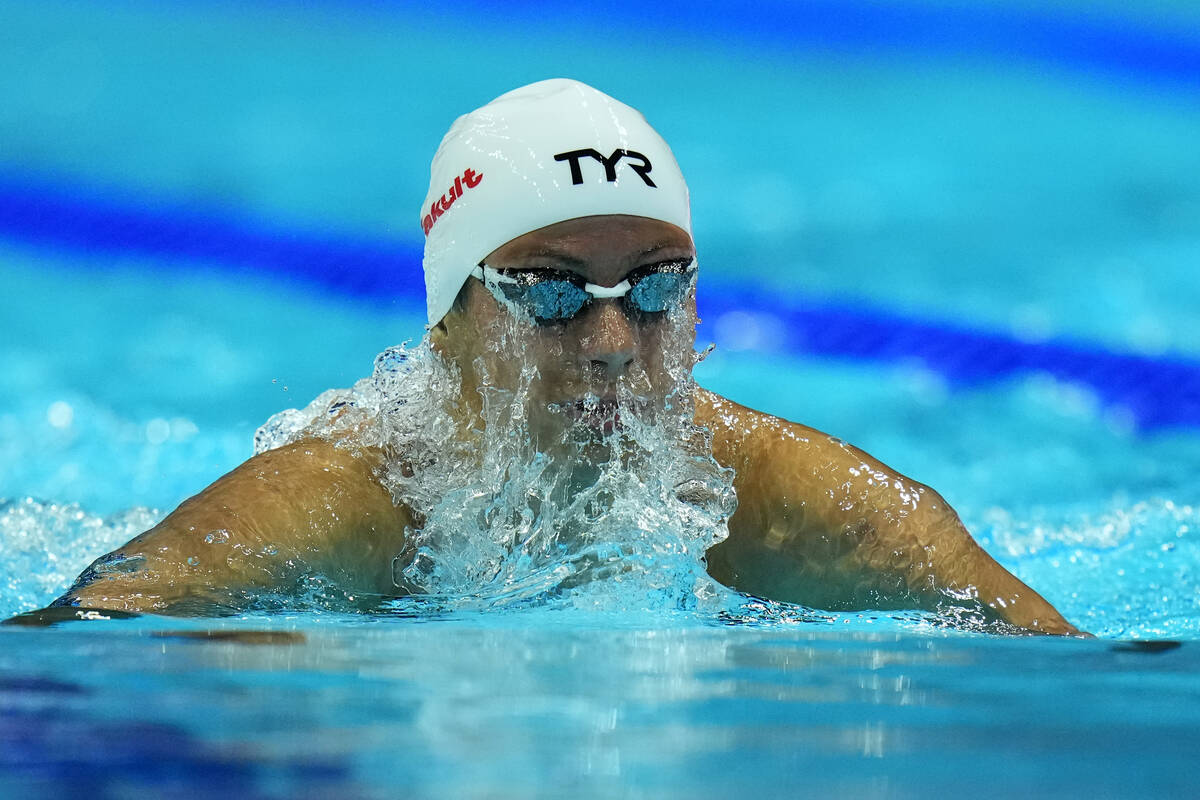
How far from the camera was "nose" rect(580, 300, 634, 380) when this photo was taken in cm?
206

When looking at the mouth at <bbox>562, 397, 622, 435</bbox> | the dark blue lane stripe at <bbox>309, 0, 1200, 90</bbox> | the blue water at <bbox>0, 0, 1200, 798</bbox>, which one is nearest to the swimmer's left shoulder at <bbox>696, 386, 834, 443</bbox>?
the mouth at <bbox>562, 397, 622, 435</bbox>

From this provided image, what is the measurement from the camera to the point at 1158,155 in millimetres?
5676

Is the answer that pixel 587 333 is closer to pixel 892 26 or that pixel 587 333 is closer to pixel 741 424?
pixel 741 424

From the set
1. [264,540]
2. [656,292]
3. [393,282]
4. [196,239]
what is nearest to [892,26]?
[393,282]

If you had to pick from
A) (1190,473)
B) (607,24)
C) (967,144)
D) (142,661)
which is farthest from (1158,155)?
(142,661)

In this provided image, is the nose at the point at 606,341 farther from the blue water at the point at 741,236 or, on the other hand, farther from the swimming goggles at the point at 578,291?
the blue water at the point at 741,236

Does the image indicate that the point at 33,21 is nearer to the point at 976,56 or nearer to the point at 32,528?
the point at 32,528

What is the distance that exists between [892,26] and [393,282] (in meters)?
2.63

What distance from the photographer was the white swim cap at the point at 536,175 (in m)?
2.26

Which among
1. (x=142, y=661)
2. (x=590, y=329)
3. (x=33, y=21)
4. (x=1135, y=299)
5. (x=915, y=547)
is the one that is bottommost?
(x=142, y=661)

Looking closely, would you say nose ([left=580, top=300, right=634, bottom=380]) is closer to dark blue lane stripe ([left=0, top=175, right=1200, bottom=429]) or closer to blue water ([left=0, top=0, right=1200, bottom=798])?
blue water ([left=0, top=0, right=1200, bottom=798])

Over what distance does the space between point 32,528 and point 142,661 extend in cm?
258

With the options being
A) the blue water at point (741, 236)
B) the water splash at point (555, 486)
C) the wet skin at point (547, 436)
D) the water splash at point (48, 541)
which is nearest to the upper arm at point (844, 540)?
the wet skin at point (547, 436)

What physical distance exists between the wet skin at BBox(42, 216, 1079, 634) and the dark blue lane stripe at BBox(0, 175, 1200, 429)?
269 centimetres
